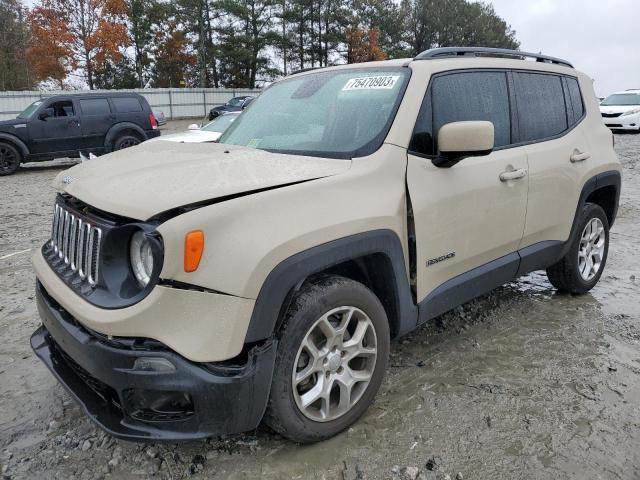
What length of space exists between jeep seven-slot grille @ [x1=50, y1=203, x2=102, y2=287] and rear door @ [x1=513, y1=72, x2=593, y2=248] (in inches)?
104

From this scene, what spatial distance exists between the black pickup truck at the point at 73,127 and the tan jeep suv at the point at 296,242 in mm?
10664

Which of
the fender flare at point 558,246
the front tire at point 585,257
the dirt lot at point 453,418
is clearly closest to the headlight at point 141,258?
the dirt lot at point 453,418

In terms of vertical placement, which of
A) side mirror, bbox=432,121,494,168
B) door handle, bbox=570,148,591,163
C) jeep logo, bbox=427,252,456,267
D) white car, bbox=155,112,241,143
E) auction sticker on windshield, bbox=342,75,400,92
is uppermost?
auction sticker on windshield, bbox=342,75,400,92

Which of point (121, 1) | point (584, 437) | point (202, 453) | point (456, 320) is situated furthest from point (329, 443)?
point (121, 1)

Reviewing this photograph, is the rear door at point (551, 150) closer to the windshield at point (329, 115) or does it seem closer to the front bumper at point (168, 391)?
the windshield at point (329, 115)

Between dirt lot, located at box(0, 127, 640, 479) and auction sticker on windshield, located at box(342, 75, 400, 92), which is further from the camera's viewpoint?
auction sticker on windshield, located at box(342, 75, 400, 92)

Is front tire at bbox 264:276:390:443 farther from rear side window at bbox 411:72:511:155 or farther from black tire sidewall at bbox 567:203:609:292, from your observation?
black tire sidewall at bbox 567:203:609:292

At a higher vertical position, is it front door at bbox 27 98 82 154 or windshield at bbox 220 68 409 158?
windshield at bbox 220 68 409 158

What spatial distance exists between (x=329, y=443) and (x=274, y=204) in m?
1.20

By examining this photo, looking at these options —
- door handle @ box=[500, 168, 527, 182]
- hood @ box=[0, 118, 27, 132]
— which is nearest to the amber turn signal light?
door handle @ box=[500, 168, 527, 182]

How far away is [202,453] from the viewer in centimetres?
247

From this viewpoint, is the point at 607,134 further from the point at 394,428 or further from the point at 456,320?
the point at 394,428

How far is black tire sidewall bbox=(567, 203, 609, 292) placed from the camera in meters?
4.07

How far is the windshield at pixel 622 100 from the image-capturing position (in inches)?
792
